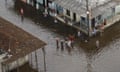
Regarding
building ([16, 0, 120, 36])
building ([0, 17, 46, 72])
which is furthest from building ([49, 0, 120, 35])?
building ([0, 17, 46, 72])

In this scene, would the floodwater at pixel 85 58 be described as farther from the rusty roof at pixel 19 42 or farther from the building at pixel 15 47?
the rusty roof at pixel 19 42

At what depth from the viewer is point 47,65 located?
1753 inches

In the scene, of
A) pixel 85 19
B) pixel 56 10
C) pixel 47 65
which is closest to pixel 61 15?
pixel 56 10

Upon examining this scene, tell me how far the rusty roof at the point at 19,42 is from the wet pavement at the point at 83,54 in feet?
11.8

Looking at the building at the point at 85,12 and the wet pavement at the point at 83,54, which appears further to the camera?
the building at the point at 85,12

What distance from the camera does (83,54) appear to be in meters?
46.6

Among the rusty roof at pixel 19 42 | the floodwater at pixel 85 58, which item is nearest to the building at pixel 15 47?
the rusty roof at pixel 19 42

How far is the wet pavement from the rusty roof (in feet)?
11.8

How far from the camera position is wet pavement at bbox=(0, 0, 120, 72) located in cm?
4398

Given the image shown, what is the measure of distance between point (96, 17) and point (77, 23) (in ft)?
8.93

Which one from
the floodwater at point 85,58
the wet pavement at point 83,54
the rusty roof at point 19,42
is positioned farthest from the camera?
the wet pavement at point 83,54

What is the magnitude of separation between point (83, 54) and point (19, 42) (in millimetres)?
8431

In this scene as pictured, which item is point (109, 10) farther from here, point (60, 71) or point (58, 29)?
point (60, 71)

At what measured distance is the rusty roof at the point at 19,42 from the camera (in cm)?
4041
